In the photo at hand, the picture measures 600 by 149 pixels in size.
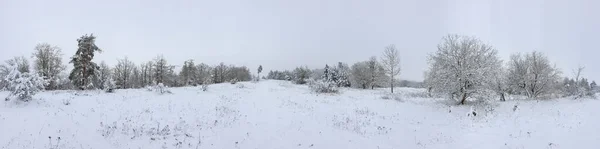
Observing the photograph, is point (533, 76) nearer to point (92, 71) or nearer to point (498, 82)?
point (498, 82)

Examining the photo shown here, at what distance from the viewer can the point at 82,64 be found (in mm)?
35750

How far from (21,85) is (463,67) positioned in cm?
2976

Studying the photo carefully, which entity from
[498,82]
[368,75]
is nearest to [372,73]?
[368,75]

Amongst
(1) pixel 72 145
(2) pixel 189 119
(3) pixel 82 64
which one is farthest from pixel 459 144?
(3) pixel 82 64

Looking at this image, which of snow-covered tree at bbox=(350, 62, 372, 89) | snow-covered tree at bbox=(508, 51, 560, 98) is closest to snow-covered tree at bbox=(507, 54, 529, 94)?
snow-covered tree at bbox=(508, 51, 560, 98)

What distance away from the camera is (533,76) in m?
36.3

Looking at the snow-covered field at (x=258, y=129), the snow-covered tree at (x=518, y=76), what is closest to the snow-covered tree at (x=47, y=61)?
the snow-covered field at (x=258, y=129)

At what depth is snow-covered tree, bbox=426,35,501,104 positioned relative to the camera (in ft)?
90.8

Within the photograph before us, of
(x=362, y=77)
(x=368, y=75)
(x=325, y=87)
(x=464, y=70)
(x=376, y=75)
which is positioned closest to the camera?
(x=464, y=70)

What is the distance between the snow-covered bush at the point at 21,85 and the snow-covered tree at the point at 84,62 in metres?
20.5

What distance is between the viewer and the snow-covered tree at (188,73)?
253ft

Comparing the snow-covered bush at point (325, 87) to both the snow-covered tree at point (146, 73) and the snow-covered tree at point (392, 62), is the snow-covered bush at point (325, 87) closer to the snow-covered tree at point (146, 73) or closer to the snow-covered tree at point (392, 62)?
the snow-covered tree at point (392, 62)

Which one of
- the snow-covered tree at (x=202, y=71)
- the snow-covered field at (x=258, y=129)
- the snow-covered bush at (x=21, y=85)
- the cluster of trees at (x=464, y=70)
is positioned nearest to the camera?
the snow-covered field at (x=258, y=129)

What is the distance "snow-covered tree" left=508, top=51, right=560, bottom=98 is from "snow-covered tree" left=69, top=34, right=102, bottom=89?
46.0 metres
